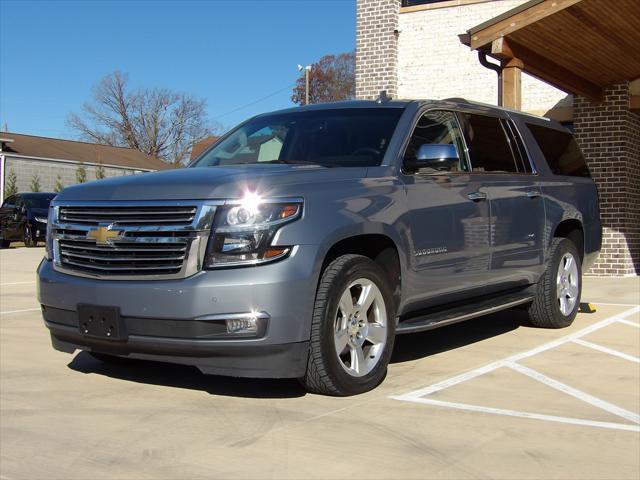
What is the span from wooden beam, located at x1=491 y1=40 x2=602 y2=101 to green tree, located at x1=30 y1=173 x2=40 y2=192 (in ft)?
104

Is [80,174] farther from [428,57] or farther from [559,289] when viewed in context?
[559,289]

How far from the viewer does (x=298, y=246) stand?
14.6 ft

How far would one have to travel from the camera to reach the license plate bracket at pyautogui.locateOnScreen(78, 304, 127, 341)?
4590 millimetres

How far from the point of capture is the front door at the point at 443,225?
5449 mm

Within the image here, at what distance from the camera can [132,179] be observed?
4.97 m

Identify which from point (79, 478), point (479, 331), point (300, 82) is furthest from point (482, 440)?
point (300, 82)

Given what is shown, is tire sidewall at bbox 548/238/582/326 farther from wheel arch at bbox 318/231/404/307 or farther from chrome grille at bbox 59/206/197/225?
chrome grille at bbox 59/206/197/225

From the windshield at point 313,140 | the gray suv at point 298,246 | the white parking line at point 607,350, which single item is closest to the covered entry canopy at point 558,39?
the gray suv at point 298,246

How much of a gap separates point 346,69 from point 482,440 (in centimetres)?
7132

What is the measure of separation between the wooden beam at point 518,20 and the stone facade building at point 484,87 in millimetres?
2593

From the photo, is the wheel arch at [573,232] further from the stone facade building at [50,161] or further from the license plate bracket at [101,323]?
the stone facade building at [50,161]

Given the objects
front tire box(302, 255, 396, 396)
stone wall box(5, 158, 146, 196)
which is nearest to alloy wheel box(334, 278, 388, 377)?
front tire box(302, 255, 396, 396)

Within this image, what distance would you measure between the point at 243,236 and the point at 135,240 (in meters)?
0.68

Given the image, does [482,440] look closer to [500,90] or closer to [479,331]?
[479,331]
